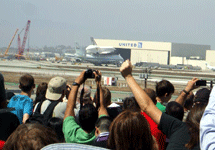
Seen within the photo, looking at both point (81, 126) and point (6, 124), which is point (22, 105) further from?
point (81, 126)

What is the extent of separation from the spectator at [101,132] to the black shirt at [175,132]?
2.61 ft

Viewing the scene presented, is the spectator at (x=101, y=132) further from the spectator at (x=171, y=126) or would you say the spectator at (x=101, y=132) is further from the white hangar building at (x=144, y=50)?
the white hangar building at (x=144, y=50)

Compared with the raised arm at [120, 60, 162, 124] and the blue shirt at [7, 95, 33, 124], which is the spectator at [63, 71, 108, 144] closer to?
the raised arm at [120, 60, 162, 124]

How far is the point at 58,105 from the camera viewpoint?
5.24 meters

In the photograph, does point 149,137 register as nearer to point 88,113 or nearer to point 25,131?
point 25,131

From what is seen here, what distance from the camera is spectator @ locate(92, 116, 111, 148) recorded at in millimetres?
3494

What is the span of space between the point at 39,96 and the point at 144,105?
400cm

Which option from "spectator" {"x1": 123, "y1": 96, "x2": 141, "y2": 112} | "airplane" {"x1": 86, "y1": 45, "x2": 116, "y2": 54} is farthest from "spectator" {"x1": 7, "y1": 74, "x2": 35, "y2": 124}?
"airplane" {"x1": 86, "y1": 45, "x2": 116, "y2": 54}

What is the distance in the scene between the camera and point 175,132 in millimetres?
3025

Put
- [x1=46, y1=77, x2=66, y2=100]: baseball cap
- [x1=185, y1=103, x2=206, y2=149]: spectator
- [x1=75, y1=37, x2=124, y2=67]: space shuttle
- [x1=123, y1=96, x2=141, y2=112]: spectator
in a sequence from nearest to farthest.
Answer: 1. [x1=185, y1=103, x2=206, y2=149]: spectator
2. [x1=123, y1=96, x2=141, y2=112]: spectator
3. [x1=46, y1=77, x2=66, y2=100]: baseball cap
4. [x1=75, y1=37, x2=124, y2=67]: space shuttle

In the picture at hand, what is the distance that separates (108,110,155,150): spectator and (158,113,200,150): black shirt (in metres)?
0.48

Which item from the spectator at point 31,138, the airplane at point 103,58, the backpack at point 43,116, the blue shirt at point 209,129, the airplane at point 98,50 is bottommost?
the backpack at point 43,116

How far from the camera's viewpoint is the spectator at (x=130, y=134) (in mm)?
2451

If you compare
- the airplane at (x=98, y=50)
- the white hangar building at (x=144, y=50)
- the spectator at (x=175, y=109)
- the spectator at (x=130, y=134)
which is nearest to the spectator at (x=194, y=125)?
the spectator at (x=130, y=134)
